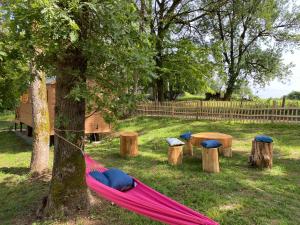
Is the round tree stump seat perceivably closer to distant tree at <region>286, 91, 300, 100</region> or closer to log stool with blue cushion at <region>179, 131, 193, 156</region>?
log stool with blue cushion at <region>179, 131, 193, 156</region>

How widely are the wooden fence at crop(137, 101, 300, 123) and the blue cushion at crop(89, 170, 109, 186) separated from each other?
23.9 ft

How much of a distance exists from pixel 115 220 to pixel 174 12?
18.3 meters

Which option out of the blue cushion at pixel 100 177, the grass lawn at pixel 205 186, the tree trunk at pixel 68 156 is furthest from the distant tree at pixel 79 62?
the grass lawn at pixel 205 186

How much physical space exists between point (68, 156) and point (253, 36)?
2328 cm

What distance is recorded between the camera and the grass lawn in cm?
454

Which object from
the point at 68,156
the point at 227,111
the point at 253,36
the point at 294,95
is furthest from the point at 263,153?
the point at 294,95

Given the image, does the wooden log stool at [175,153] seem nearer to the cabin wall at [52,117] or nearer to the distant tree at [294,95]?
the cabin wall at [52,117]

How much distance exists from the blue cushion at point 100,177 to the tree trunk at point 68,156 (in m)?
0.44

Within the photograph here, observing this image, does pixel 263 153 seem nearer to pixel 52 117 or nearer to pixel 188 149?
pixel 188 149

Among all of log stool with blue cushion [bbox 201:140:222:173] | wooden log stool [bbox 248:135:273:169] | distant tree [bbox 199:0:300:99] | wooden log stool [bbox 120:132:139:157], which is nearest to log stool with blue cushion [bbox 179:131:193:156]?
wooden log stool [bbox 120:132:139:157]

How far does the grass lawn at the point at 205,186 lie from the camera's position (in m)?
4.54

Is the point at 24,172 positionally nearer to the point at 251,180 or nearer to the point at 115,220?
the point at 115,220

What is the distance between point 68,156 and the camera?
4.47m

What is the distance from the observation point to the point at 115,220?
173 inches
